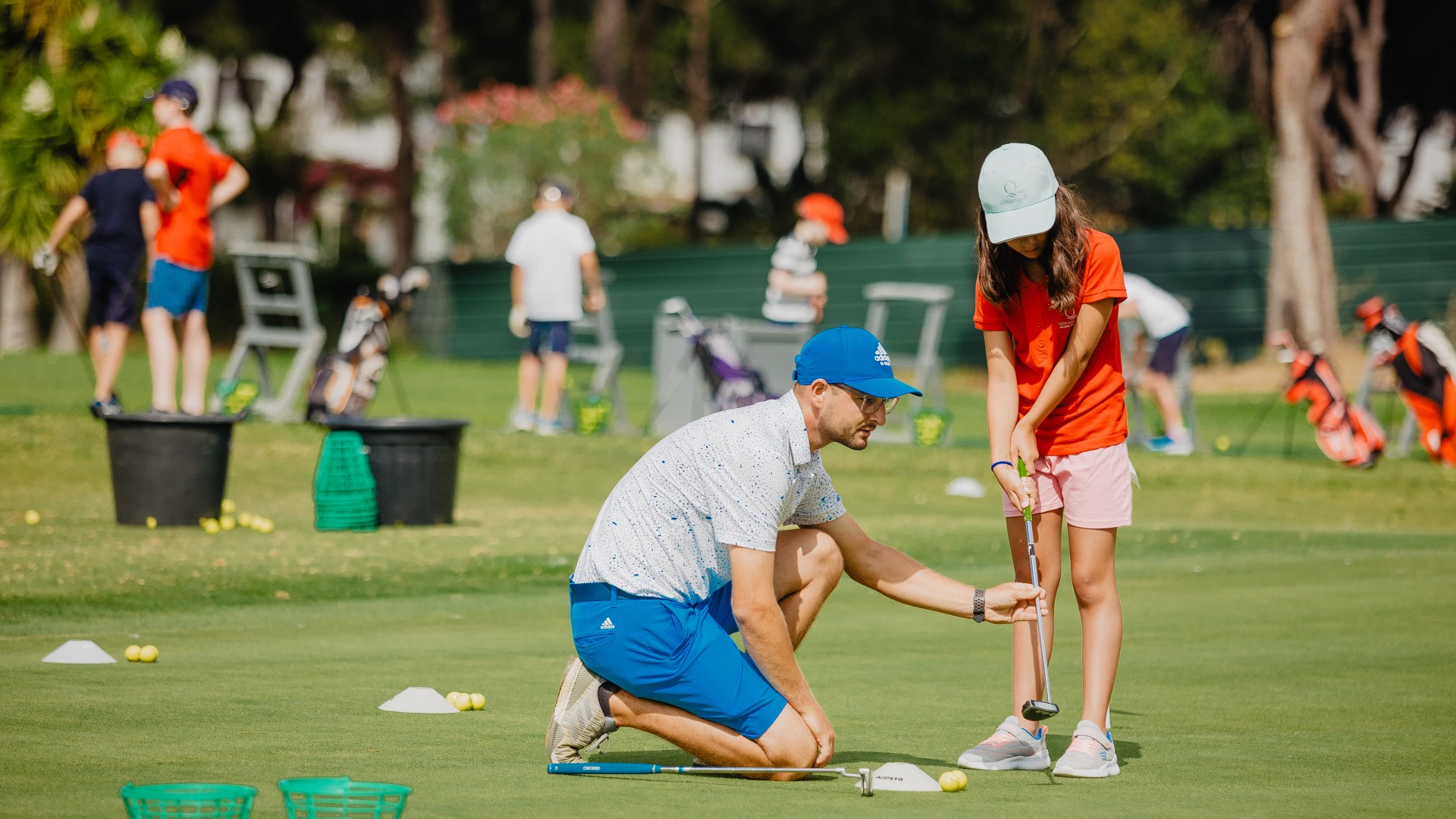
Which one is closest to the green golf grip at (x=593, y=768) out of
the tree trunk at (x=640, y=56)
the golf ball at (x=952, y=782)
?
the golf ball at (x=952, y=782)

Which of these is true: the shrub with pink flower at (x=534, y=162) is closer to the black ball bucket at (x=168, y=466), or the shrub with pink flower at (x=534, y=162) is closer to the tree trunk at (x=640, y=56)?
the tree trunk at (x=640, y=56)

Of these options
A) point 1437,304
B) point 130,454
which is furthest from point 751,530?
point 1437,304

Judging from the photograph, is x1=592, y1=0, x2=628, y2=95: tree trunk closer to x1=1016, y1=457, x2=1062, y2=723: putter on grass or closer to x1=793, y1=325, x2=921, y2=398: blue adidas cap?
x1=1016, y1=457, x2=1062, y2=723: putter on grass

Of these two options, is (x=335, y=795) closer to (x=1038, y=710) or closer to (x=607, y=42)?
(x=1038, y=710)

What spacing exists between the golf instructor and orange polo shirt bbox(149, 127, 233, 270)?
7.46 m

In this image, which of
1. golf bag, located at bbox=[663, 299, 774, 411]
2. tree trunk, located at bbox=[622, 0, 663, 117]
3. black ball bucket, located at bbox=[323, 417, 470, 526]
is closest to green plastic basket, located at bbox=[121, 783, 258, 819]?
black ball bucket, located at bbox=[323, 417, 470, 526]

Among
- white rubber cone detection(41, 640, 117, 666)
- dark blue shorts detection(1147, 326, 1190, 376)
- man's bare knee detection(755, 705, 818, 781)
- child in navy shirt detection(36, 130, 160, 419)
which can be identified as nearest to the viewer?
man's bare knee detection(755, 705, 818, 781)

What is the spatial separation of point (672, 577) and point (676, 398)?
1061 centimetres

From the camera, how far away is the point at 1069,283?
5082 millimetres

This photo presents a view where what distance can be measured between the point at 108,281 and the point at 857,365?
9444 millimetres

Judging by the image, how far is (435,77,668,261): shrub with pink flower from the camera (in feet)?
91.1

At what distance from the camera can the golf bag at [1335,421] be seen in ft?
47.6

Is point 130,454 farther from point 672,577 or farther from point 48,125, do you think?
point 48,125

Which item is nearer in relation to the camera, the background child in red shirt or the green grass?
the green grass
